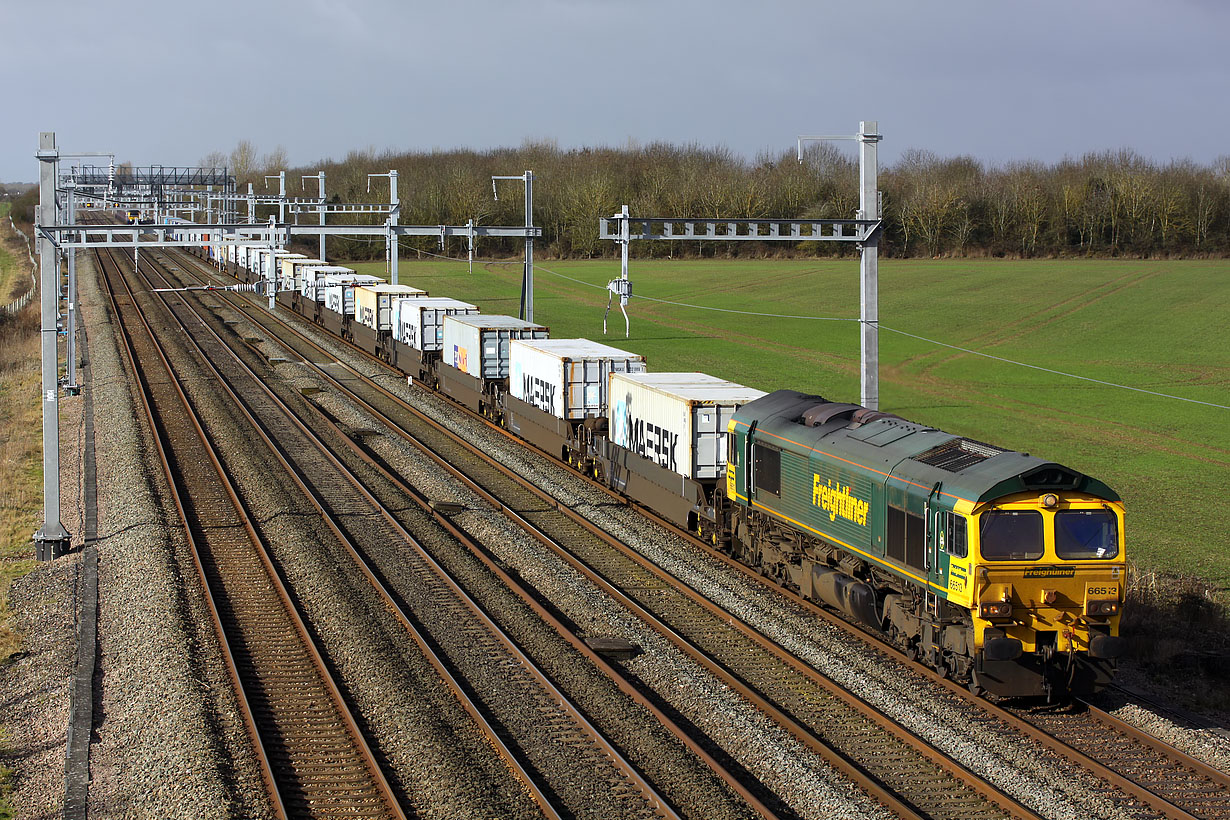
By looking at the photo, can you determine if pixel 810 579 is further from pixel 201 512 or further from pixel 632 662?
pixel 201 512

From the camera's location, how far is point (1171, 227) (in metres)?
106

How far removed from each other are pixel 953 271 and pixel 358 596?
277 ft

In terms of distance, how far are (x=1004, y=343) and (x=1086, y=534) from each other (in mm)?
51506

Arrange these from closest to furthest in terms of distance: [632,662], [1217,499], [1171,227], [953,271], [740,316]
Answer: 1. [632,662]
2. [1217,499]
3. [740,316]
4. [953,271]
5. [1171,227]

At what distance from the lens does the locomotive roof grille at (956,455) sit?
16875 millimetres

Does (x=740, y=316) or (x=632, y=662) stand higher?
(x=740, y=316)

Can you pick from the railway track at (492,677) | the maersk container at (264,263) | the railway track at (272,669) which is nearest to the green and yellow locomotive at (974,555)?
the railway track at (492,677)

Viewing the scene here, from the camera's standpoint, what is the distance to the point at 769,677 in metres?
17.7

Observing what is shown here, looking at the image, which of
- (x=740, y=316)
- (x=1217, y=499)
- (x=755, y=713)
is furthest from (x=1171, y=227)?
(x=755, y=713)

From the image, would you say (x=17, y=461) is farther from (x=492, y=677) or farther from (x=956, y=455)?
(x=956, y=455)

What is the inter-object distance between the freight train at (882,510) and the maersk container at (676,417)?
1.8 inches

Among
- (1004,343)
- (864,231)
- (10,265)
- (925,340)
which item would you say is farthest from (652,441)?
(10,265)

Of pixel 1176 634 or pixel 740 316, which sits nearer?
pixel 1176 634

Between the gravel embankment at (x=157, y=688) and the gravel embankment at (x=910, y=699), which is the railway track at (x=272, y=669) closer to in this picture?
the gravel embankment at (x=157, y=688)
